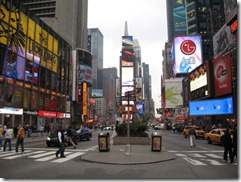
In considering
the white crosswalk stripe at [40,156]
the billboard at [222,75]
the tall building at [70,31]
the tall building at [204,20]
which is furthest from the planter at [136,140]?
the tall building at [204,20]

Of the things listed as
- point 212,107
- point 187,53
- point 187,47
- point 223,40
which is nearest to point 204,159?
point 212,107

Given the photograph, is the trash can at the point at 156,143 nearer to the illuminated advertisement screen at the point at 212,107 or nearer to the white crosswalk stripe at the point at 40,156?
the white crosswalk stripe at the point at 40,156

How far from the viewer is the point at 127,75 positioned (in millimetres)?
174125

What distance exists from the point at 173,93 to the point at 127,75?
73354 mm

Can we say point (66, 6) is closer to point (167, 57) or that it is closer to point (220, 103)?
point (220, 103)

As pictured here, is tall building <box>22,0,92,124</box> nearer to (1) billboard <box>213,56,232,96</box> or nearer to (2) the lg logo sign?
(2) the lg logo sign

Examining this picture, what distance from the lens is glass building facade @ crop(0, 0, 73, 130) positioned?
128 feet

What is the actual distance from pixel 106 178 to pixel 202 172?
3861mm

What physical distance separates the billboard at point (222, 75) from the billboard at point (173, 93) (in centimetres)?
5491

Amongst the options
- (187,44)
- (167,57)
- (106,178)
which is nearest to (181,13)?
(167,57)

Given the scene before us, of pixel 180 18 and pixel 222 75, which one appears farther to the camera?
pixel 180 18

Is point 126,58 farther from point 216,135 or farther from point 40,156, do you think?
point 40,156

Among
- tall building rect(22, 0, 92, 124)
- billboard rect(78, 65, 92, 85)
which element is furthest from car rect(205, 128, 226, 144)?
billboard rect(78, 65, 92, 85)

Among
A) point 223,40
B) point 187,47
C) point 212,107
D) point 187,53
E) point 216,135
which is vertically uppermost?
point 187,47
